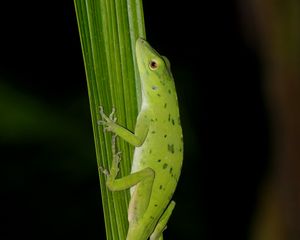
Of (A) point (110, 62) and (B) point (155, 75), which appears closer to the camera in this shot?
(A) point (110, 62)

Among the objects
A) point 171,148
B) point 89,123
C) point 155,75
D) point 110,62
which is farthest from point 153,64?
point 89,123

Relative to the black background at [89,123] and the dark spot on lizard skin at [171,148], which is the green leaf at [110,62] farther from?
the black background at [89,123]

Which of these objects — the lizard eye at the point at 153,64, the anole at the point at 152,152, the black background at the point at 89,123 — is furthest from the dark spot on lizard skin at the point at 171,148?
the black background at the point at 89,123

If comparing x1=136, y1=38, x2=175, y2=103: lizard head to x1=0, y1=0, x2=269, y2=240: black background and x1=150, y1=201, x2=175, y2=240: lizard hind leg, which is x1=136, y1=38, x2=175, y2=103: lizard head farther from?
x1=0, y1=0, x2=269, y2=240: black background

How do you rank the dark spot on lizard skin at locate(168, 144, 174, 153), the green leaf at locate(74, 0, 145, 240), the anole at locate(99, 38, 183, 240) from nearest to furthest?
the green leaf at locate(74, 0, 145, 240), the anole at locate(99, 38, 183, 240), the dark spot on lizard skin at locate(168, 144, 174, 153)

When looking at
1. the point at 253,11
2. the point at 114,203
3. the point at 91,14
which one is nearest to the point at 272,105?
the point at 253,11

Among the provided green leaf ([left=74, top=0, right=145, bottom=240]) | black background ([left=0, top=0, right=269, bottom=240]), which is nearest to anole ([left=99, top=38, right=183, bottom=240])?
green leaf ([left=74, top=0, right=145, bottom=240])

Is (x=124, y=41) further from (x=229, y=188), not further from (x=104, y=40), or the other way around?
(x=229, y=188)

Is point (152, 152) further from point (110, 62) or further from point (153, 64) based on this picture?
point (110, 62)
